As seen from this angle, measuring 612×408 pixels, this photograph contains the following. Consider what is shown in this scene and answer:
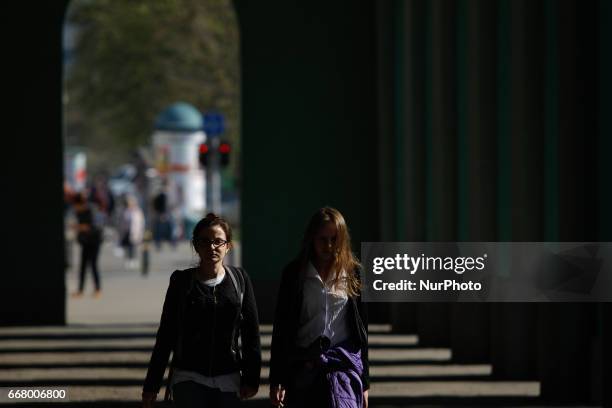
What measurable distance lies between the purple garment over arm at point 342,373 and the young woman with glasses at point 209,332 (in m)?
0.30

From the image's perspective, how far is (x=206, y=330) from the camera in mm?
6410

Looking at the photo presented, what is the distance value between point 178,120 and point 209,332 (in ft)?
115

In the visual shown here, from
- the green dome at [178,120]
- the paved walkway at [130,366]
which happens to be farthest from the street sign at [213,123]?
the green dome at [178,120]

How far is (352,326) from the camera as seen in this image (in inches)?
255

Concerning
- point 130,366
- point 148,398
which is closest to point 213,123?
point 130,366

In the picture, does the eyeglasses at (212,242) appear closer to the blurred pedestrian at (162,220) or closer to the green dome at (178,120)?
the blurred pedestrian at (162,220)

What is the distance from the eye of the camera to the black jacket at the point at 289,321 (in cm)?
642

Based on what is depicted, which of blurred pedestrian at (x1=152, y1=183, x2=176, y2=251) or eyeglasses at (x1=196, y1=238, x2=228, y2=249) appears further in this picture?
blurred pedestrian at (x1=152, y1=183, x2=176, y2=251)

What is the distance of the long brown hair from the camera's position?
638cm

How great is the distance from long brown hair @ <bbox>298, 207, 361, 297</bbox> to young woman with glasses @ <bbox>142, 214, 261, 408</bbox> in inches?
13.2

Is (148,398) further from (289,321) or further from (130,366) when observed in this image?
(130,366)

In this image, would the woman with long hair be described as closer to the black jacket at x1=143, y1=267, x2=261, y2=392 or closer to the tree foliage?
the black jacket at x1=143, y1=267, x2=261, y2=392

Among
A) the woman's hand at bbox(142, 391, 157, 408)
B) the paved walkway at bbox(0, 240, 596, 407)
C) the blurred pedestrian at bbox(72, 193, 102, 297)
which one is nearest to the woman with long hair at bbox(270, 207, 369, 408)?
the woman's hand at bbox(142, 391, 157, 408)

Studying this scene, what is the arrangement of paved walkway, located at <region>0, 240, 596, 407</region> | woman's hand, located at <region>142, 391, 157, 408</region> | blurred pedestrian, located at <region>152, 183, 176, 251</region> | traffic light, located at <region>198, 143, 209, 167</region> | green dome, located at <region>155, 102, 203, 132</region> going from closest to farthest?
woman's hand, located at <region>142, 391, 157, 408</region> → paved walkway, located at <region>0, 240, 596, 407</region> → traffic light, located at <region>198, 143, 209, 167</region> → blurred pedestrian, located at <region>152, 183, 176, 251</region> → green dome, located at <region>155, 102, 203, 132</region>
